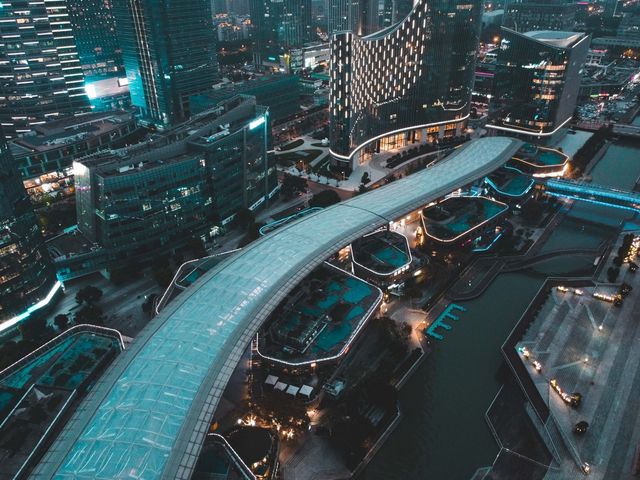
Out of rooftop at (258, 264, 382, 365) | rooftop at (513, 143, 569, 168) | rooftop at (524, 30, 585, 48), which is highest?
rooftop at (524, 30, 585, 48)

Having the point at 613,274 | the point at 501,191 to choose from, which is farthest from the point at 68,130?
the point at 613,274

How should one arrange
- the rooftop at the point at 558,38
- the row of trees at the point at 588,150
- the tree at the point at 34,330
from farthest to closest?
the rooftop at the point at 558,38, the row of trees at the point at 588,150, the tree at the point at 34,330

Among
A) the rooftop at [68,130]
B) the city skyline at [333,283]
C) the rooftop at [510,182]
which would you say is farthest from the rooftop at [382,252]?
the rooftop at [68,130]

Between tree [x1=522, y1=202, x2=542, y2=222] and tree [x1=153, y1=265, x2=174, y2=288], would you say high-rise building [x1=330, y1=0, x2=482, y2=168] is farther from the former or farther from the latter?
tree [x1=153, y1=265, x2=174, y2=288]

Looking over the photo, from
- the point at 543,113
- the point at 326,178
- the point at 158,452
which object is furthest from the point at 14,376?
the point at 543,113

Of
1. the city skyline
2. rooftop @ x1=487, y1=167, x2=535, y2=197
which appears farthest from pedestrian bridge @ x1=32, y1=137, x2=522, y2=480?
rooftop @ x1=487, y1=167, x2=535, y2=197

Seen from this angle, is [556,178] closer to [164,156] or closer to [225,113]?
[225,113]

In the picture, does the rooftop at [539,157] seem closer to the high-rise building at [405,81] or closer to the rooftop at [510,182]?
the rooftop at [510,182]
